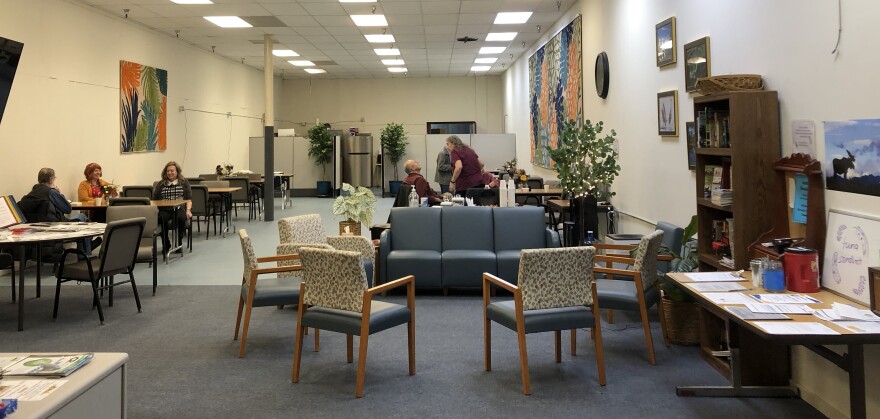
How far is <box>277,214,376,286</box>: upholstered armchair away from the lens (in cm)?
540

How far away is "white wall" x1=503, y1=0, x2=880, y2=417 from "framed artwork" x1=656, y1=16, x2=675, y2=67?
0.09m

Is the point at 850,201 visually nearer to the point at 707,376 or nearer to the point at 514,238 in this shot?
the point at 707,376

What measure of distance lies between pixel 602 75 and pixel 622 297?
16.2 ft

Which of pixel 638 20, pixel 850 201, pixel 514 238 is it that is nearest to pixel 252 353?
pixel 514 238

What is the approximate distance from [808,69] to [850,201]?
2.86 ft

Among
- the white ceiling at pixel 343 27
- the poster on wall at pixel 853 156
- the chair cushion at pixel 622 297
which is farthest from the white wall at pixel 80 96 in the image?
the poster on wall at pixel 853 156

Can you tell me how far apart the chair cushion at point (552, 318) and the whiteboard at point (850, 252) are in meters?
1.31

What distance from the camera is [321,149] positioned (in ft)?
61.4

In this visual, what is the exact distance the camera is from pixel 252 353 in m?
A: 4.66

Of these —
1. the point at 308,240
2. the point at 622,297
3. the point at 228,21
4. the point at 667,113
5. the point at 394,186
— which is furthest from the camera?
the point at 394,186

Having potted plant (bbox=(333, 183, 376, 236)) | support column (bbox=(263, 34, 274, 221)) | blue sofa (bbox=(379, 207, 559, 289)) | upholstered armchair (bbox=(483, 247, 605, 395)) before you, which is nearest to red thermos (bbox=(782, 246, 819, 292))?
upholstered armchair (bbox=(483, 247, 605, 395))

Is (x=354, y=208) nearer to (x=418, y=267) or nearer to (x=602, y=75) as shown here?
(x=418, y=267)

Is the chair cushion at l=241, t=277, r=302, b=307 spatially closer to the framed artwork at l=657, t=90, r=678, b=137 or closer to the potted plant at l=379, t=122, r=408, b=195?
the framed artwork at l=657, t=90, r=678, b=137

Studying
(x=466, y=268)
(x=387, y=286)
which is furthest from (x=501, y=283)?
(x=466, y=268)
